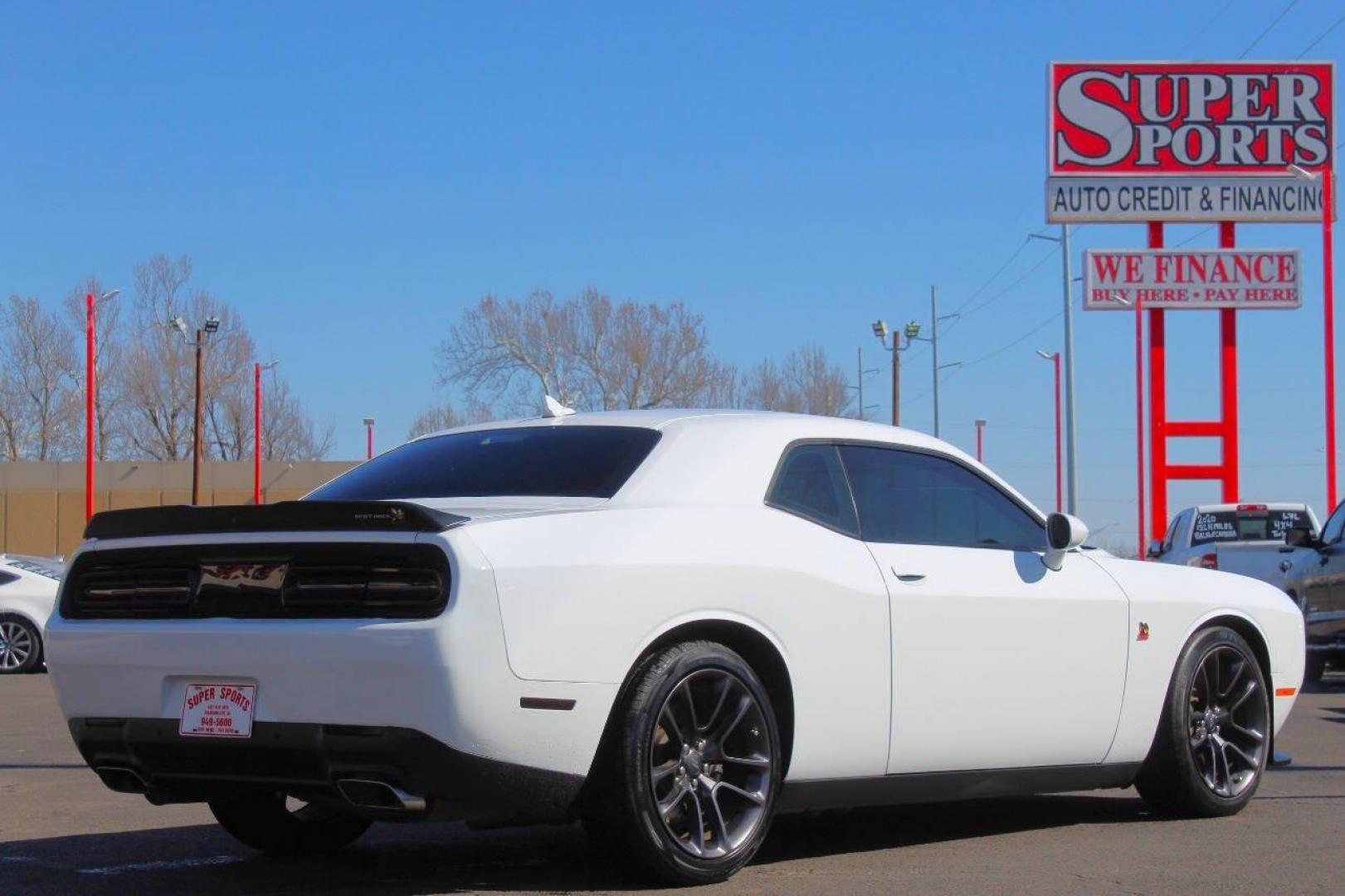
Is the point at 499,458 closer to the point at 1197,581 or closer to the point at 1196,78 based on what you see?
the point at 1197,581

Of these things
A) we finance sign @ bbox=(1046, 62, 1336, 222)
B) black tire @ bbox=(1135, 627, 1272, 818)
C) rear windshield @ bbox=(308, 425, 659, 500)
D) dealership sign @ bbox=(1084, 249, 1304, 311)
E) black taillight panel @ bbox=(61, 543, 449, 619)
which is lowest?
black tire @ bbox=(1135, 627, 1272, 818)

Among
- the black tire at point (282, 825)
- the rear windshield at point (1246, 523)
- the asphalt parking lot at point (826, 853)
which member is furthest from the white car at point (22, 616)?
the black tire at point (282, 825)

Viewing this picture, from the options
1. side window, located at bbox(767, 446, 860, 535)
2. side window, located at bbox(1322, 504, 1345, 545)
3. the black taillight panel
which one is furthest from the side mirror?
side window, located at bbox(1322, 504, 1345, 545)

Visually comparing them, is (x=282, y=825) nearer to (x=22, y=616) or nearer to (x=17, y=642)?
(x=22, y=616)

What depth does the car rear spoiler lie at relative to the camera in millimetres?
5125

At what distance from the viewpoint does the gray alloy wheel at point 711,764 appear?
217 inches

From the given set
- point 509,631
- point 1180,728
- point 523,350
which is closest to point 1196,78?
point 523,350

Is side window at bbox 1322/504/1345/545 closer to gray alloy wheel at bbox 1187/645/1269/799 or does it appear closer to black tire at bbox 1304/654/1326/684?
black tire at bbox 1304/654/1326/684

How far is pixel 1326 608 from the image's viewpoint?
16.1m

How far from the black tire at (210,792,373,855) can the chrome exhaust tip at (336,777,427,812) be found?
130 centimetres

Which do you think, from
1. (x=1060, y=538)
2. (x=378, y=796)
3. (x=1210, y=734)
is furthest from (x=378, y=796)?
(x=1210, y=734)

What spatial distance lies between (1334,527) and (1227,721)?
9.44m

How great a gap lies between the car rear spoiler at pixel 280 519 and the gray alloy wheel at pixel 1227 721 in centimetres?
377

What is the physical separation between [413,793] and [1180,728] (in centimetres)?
364
